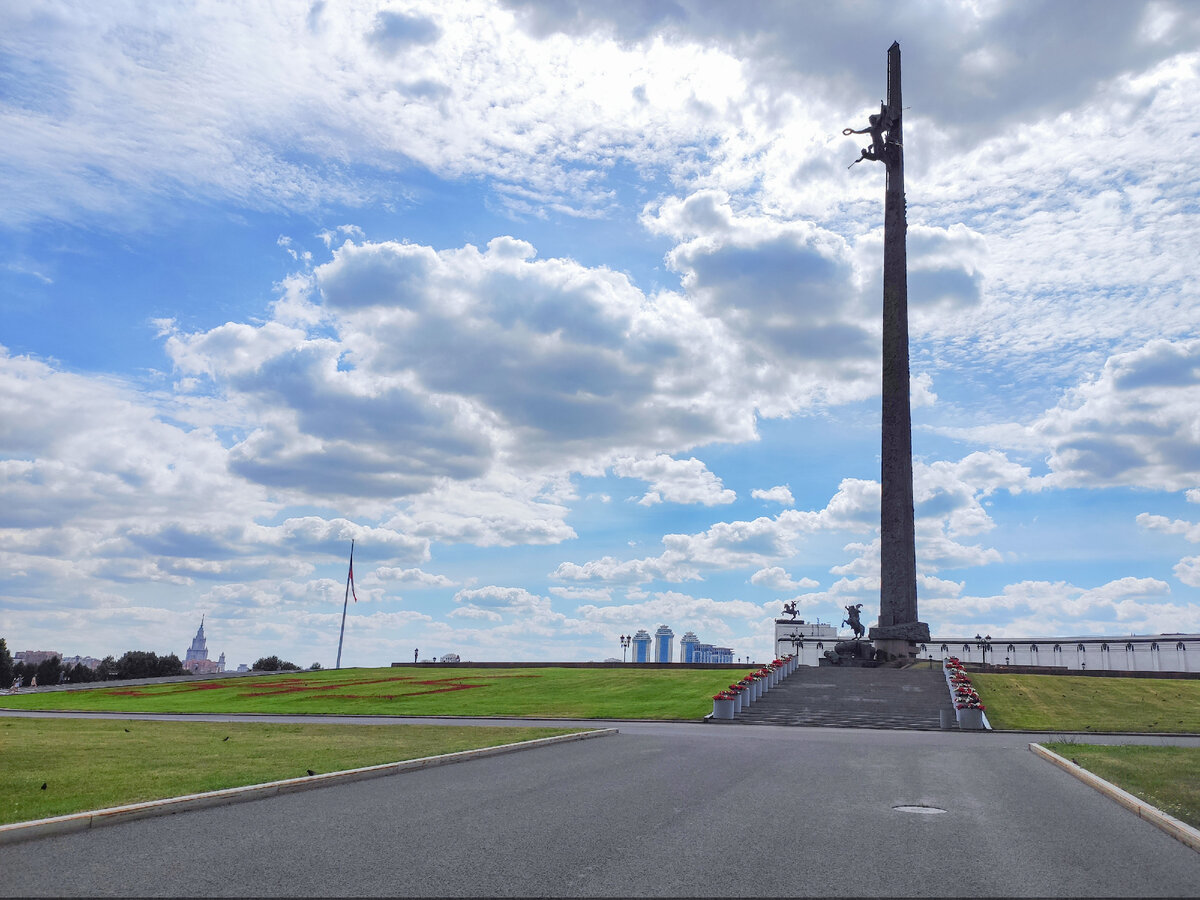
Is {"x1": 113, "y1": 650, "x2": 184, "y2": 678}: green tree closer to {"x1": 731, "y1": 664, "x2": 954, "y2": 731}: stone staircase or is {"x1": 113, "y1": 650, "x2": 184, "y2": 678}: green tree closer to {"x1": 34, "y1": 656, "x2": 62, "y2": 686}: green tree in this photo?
{"x1": 34, "y1": 656, "x2": 62, "y2": 686}: green tree

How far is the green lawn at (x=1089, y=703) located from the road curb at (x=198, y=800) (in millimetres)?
21753

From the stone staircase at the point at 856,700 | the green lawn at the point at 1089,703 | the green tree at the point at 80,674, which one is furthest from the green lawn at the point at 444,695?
the green tree at the point at 80,674

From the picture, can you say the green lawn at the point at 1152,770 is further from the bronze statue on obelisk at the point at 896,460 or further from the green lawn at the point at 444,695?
the bronze statue on obelisk at the point at 896,460

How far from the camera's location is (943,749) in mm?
20594

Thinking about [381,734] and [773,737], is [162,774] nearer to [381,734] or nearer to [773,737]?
[381,734]

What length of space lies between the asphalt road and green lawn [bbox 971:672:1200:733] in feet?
55.4

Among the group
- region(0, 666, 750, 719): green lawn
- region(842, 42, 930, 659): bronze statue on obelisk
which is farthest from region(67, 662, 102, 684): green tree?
region(842, 42, 930, 659): bronze statue on obelisk

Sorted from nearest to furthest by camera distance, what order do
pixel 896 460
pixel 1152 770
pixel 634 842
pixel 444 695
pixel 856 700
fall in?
pixel 634 842, pixel 1152 770, pixel 856 700, pixel 444 695, pixel 896 460

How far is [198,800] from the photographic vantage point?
11234mm

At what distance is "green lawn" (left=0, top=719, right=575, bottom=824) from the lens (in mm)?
11945

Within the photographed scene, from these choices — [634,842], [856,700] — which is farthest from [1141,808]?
[856,700]

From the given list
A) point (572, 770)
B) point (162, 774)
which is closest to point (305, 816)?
point (162, 774)

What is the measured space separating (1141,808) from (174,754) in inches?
648

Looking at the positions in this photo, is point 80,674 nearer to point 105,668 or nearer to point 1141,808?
point 105,668
